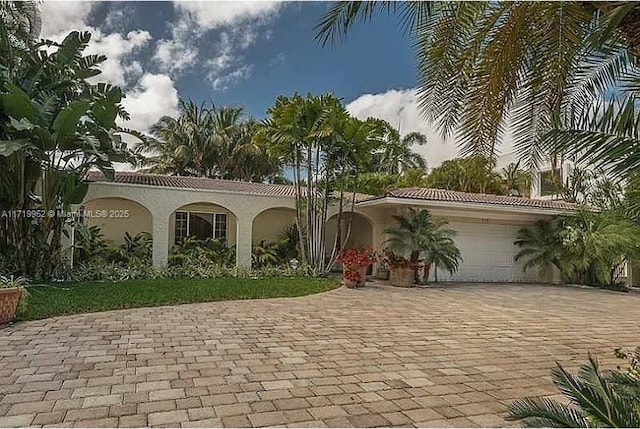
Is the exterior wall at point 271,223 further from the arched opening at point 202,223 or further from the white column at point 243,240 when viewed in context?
the white column at point 243,240

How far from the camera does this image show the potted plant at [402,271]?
15500 mm

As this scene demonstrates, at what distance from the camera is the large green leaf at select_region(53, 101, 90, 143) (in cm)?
1094

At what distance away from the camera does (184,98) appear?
33.2m

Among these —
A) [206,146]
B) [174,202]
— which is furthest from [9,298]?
[206,146]

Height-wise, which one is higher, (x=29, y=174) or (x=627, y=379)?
(x=29, y=174)

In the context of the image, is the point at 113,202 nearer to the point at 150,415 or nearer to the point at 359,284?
the point at 359,284

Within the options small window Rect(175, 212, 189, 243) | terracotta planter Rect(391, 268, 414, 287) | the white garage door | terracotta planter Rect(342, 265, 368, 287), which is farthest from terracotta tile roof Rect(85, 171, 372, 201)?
the white garage door

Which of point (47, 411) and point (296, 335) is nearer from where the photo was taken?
point (47, 411)

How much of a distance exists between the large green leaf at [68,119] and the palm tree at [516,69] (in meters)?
9.00

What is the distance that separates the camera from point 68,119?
11.1 meters

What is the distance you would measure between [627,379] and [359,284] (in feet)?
37.6

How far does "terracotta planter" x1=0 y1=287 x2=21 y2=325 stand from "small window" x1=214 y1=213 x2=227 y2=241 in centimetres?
1332

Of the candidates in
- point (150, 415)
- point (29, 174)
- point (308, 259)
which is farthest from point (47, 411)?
point (308, 259)

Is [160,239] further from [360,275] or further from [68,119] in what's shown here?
[360,275]
